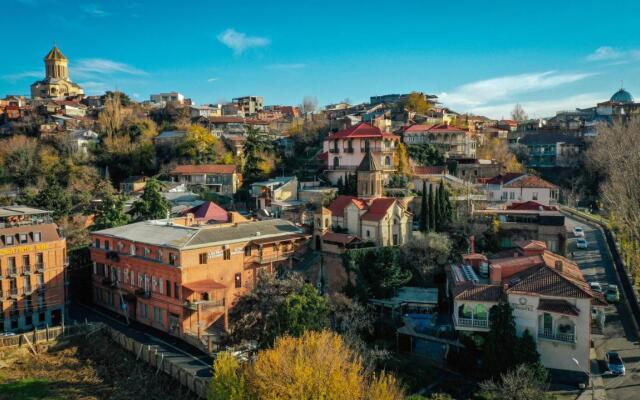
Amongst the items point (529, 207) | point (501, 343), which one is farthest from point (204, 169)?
point (501, 343)

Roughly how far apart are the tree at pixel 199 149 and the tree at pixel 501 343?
163 feet

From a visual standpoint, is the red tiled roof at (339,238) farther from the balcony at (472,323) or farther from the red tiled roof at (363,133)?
the red tiled roof at (363,133)

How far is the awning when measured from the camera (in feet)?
114

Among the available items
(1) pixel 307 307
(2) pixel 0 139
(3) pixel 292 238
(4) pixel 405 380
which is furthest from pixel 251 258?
(2) pixel 0 139

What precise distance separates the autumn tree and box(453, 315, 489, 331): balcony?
41922 mm

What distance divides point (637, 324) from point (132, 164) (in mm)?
61574

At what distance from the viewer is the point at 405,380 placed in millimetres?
27469

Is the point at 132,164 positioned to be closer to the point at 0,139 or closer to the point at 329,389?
the point at 0,139

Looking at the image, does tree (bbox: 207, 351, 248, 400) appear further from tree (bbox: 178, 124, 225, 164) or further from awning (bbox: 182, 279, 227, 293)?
tree (bbox: 178, 124, 225, 164)

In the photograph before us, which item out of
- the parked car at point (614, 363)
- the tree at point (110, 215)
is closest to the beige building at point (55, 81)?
the tree at point (110, 215)

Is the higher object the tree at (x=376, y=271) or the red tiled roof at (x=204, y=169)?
the red tiled roof at (x=204, y=169)

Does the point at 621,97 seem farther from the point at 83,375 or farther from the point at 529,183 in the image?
the point at 83,375

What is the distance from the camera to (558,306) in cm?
2778

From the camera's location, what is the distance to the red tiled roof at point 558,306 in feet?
89.9
